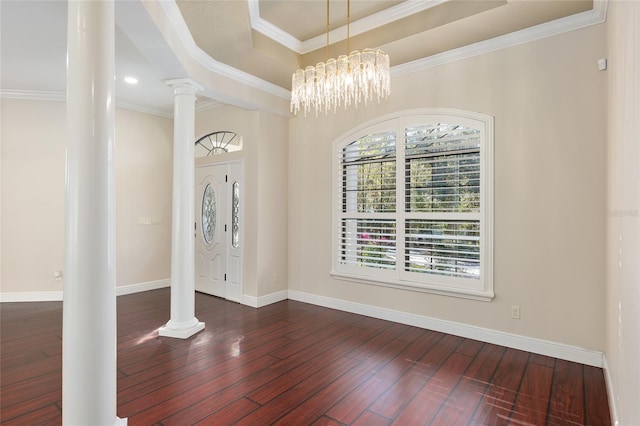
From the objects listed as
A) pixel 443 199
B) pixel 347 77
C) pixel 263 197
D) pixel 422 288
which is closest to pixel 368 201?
pixel 443 199

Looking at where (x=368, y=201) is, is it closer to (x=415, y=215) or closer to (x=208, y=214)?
(x=415, y=215)

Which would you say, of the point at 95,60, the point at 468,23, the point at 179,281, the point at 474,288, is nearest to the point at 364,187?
the point at 474,288

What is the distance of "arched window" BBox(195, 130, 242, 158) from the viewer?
536 centimetres

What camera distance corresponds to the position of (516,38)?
134 inches

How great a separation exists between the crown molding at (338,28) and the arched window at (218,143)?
5.69 feet

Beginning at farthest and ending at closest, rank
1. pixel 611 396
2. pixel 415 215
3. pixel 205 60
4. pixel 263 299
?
1. pixel 263 299
2. pixel 415 215
3. pixel 205 60
4. pixel 611 396

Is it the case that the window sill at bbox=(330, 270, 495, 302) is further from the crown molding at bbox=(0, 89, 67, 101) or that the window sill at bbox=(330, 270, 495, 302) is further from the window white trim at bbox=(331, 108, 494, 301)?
the crown molding at bbox=(0, 89, 67, 101)

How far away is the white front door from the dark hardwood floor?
1428 mm

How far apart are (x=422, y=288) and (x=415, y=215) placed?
864mm

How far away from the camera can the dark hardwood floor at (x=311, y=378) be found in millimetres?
2338

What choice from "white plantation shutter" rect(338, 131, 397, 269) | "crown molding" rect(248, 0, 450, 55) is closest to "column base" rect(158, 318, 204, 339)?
"white plantation shutter" rect(338, 131, 397, 269)

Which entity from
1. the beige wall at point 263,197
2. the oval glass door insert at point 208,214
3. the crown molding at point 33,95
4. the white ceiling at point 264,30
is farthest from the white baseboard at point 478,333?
the crown molding at point 33,95

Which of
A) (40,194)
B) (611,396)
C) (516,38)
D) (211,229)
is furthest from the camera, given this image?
→ (211,229)

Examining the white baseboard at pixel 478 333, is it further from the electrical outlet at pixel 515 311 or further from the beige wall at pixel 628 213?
the beige wall at pixel 628 213
